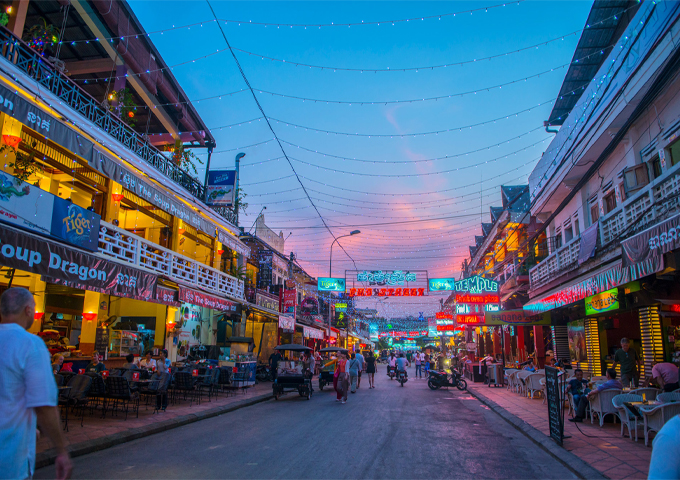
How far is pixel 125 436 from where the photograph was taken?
8.26 meters

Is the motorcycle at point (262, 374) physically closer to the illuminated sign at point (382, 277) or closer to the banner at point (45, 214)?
the illuminated sign at point (382, 277)

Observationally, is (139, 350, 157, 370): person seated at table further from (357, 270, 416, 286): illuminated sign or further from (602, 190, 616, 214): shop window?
(357, 270, 416, 286): illuminated sign

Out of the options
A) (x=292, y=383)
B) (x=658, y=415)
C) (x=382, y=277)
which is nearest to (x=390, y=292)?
(x=382, y=277)

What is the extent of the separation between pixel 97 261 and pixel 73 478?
6443mm

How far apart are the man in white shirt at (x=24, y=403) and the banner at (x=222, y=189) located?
1892cm

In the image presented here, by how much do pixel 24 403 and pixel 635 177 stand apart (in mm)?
14523

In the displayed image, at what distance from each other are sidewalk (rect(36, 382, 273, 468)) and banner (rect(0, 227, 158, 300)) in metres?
3.05

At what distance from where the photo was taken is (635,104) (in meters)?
11.8

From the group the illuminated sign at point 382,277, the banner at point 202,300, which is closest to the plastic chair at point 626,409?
the banner at point 202,300

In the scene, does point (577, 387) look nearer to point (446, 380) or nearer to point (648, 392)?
point (648, 392)

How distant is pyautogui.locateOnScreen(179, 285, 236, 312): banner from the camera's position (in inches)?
→ 618

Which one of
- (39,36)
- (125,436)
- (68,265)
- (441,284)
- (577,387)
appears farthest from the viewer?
(441,284)

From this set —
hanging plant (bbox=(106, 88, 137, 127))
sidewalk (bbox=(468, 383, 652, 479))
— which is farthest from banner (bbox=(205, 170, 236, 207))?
sidewalk (bbox=(468, 383, 652, 479))

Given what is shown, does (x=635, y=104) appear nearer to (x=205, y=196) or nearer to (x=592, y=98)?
(x=592, y=98)
